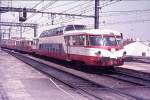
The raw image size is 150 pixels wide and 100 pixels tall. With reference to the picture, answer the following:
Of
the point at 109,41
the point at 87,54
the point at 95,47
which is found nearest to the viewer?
the point at 95,47

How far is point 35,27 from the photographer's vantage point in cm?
6919

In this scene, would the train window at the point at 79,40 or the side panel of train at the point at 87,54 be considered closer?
the side panel of train at the point at 87,54

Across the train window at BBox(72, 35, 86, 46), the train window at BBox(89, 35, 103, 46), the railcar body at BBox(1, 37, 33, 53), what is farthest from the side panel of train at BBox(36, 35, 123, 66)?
the railcar body at BBox(1, 37, 33, 53)

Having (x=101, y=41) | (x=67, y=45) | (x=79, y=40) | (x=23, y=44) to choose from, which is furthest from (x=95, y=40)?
(x=23, y=44)

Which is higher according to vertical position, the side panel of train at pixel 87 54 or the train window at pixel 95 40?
the train window at pixel 95 40

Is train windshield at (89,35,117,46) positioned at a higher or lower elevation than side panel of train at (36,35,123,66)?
higher

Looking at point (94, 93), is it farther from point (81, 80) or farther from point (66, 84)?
point (81, 80)

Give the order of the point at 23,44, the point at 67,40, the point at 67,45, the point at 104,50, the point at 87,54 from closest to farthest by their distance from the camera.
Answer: the point at 104,50 → the point at 87,54 → the point at 67,45 → the point at 67,40 → the point at 23,44

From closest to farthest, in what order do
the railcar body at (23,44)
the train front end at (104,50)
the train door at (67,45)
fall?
the train front end at (104,50) < the train door at (67,45) < the railcar body at (23,44)

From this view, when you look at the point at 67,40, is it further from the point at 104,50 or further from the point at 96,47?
the point at 104,50

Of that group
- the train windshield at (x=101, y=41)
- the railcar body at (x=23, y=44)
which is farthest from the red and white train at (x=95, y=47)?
the railcar body at (x=23, y=44)

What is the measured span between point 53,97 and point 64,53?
1459 cm

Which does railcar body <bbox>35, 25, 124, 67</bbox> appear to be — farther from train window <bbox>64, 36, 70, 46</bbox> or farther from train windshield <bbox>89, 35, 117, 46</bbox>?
train window <bbox>64, 36, 70, 46</bbox>

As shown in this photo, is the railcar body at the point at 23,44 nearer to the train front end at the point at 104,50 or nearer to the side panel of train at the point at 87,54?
the side panel of train at the point at 87,54
